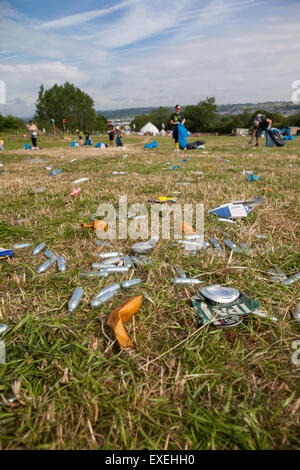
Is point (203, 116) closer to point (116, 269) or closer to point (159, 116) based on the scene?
point (159, 116)

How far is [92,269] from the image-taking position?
2621 millimetres

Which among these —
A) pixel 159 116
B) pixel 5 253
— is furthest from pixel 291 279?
pixel 159 116

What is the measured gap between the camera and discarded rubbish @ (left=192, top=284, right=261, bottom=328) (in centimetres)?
184

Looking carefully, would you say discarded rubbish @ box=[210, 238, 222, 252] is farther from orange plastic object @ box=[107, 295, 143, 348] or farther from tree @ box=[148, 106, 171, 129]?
tree @ box=[148, 106, 171, 129]

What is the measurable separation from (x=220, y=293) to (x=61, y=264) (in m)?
1.61

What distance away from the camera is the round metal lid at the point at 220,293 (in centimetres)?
199

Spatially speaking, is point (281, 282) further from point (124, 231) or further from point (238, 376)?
point (124, 231)

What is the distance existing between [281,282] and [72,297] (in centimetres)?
183

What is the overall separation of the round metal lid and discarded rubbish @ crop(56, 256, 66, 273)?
4.56 feet

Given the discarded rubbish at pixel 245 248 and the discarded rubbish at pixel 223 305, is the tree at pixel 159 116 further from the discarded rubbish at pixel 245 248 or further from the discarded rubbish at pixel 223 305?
the discarded rubbish at pixel 223 305

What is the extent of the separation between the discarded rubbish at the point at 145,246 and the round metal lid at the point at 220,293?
93 cm

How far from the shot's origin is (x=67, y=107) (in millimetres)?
95625

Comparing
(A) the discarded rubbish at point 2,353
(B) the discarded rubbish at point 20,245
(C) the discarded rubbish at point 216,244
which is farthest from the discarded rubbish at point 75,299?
(C) the discarded rubbish at point 216,244
